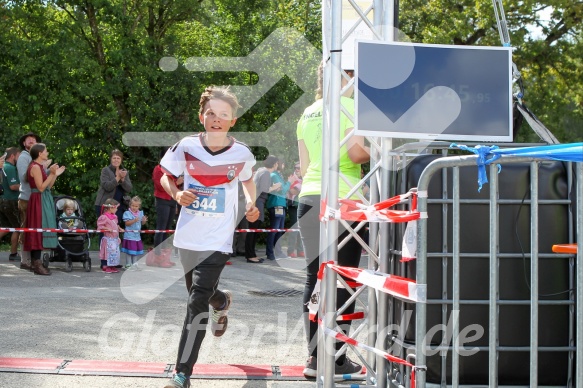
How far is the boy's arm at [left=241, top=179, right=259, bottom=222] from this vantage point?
19.1 feet

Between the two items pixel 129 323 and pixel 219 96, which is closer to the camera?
pixel 219 96

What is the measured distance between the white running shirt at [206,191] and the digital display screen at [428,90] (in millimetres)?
1412

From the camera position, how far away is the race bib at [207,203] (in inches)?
220

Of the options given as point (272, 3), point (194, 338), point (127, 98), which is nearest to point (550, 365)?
point (194, 338)

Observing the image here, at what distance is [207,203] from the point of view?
5594 mm

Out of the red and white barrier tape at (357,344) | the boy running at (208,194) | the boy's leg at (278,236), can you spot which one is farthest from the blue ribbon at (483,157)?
the boy's leg at (278,236)

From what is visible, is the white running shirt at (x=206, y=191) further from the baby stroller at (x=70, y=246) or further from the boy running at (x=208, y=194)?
the baby stroller at (x=70, y=246)

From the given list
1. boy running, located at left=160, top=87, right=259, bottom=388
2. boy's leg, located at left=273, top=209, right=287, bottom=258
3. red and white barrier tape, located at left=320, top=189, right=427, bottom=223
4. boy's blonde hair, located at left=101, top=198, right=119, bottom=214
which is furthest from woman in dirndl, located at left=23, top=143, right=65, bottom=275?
red and white barrier tape, located at left=320, top=189, right=427, bottom=223

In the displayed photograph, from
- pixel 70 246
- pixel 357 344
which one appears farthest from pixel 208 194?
pixel 70 246

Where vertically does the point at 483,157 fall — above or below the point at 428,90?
below

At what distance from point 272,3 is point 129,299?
54.2 feet

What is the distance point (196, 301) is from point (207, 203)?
680 millimetres

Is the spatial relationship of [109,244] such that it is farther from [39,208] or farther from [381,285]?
[381,285]

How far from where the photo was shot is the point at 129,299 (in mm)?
9250
